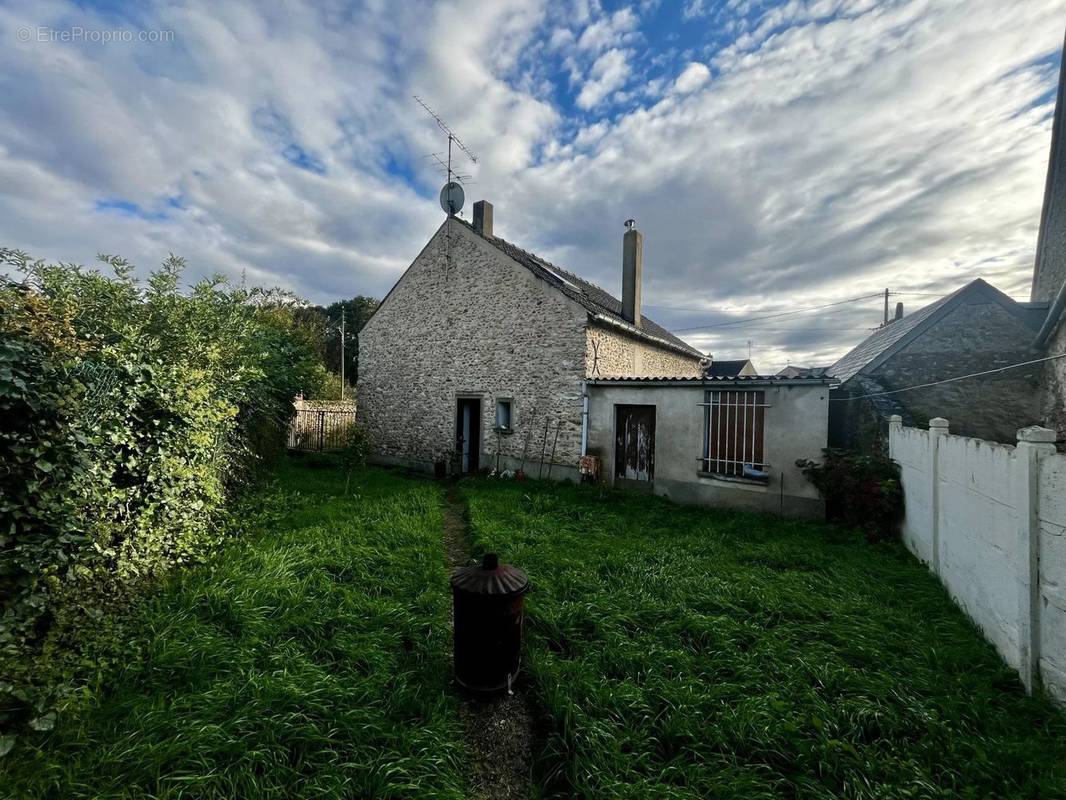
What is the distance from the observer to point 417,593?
14.6 ft

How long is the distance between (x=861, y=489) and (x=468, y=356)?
31.6 ft

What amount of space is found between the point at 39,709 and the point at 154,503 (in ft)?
6.14

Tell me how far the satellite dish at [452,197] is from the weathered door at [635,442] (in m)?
8.24

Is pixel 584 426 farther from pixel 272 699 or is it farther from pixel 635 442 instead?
pixel 272 699

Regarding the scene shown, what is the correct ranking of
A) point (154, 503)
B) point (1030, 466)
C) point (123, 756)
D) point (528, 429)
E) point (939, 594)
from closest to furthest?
point (123, 756) < point (1030, 466) < point (154, 503) < point (939, 594) < point (528, 429)

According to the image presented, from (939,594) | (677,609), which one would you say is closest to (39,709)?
(677,609)

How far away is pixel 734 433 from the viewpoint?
809 centimetres

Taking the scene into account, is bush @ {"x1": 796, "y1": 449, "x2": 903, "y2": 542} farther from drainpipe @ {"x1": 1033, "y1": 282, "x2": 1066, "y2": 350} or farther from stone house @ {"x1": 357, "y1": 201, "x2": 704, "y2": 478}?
stone house @ {"x1": 357, "y1": 201, "x2": 704, "y2": 478}

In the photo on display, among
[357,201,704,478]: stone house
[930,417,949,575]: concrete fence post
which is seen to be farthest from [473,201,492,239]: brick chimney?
[930,417,949,575]: concrete fence post

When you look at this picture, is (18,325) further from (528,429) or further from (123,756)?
(528,429)

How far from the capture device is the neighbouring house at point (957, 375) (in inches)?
295

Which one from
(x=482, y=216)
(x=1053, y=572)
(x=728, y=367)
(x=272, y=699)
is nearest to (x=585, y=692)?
(x=272, y=699)

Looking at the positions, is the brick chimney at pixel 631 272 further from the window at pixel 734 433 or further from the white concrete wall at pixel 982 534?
the white concrete wall at pixel 982 534

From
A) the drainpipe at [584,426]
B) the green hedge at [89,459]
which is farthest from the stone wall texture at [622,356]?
the green hedge at [89,459]
